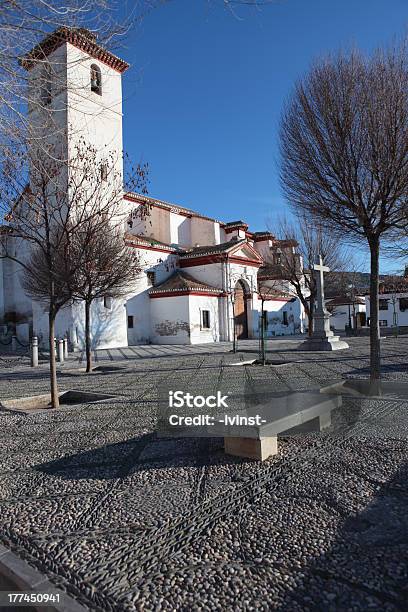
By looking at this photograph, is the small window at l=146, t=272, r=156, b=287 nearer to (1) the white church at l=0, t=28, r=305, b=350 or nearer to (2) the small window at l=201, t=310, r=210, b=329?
(1) the white church at l=0, t=28, r=305, b=350

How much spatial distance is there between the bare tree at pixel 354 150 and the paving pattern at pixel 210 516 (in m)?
4.01

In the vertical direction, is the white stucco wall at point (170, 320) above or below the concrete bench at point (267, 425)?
above

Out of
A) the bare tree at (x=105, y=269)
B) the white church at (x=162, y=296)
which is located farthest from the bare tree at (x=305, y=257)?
the bare tree at (x=105, y=269)

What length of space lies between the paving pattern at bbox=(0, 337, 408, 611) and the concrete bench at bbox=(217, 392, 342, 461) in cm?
13

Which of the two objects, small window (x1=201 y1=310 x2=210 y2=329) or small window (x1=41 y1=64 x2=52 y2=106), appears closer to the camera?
small window (x1=41 y1=64 x2=52 y2=106)

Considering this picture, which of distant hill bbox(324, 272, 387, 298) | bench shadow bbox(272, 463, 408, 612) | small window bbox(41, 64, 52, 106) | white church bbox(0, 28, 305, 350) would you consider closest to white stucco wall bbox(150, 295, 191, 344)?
white church bbox(0, 28, 305, 350)

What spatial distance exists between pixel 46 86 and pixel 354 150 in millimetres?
5259

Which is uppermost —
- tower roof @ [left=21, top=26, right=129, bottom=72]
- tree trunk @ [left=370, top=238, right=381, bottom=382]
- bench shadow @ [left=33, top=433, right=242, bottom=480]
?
tower roof @ [left=21, top=26, right=129, bottom=72]

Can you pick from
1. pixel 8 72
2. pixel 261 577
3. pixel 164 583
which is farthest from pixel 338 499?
pixel 8 72

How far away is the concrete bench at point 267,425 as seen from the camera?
406 centimetres

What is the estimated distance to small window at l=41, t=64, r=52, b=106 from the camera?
14.2 feet

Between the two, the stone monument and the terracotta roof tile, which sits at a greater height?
the terracotta roof tile

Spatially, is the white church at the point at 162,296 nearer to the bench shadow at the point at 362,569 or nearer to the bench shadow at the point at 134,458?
the bench shadow at the point at 134,458

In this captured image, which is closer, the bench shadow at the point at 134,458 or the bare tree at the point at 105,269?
the bench shadow at the point at 134,458
